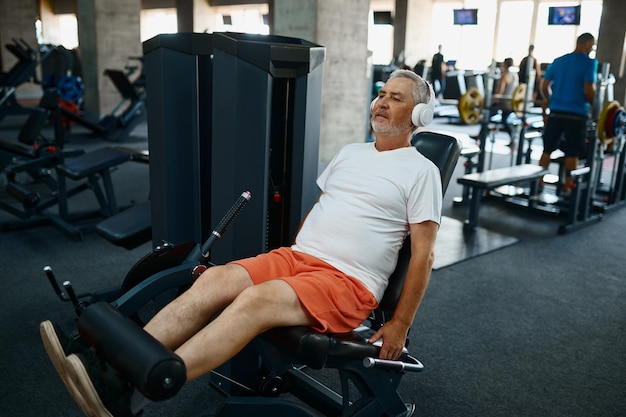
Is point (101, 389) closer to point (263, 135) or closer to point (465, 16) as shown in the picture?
point (263, 135)

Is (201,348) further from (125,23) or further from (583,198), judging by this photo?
(125,23)

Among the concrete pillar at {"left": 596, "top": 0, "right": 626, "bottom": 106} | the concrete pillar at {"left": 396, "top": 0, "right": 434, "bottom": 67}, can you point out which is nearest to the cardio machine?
the concrete pillar at {"left": 596, "top": 0, "right": 626, "bottom": 106}

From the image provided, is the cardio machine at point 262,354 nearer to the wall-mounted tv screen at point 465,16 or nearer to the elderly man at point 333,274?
the elderly man at point 333,274

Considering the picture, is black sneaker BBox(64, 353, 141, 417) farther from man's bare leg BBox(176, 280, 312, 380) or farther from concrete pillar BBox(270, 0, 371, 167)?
concrete pillar BBox(270, 0, 371, 167)

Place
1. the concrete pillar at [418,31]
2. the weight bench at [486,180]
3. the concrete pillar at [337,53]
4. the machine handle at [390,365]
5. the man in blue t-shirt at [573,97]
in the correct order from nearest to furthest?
the machine handle at [390,365] < the weight bench at [486,180] < the man in blue t-shirt at [573,97] < the concrete pillar at [337,53] < the concrete pillar at [418,31]

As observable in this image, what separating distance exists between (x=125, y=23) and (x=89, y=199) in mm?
5050

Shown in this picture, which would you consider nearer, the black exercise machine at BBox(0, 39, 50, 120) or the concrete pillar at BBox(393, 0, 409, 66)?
the black exercise machine at BBox(0, 39, 50, 120)

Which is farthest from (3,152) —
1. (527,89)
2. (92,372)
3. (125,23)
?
(125,23)

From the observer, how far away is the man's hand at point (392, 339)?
1.50m

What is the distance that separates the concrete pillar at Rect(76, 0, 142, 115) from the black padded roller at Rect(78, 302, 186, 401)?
26.5ft

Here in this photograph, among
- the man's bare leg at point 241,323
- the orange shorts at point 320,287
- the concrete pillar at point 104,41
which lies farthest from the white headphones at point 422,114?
the concrete pillar at point 104,41

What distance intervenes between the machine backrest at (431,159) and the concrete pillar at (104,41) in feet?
25.5

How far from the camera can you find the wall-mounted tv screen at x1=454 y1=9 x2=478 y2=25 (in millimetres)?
12812

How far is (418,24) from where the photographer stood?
45.8 ft
